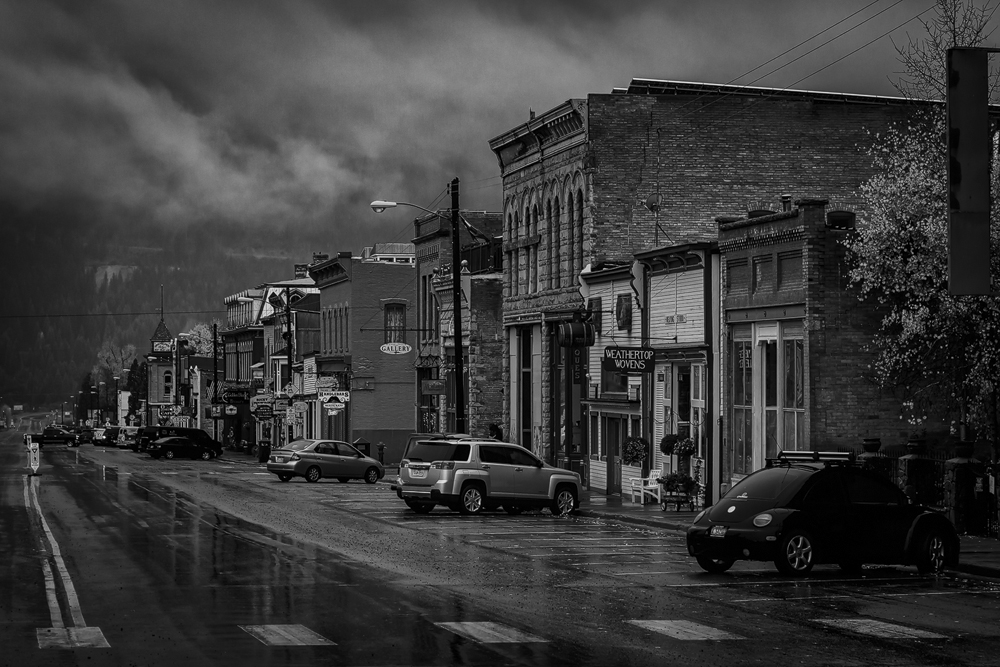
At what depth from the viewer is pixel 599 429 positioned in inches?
1726

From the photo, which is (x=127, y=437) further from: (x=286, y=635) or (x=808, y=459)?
(x=286, y=635)

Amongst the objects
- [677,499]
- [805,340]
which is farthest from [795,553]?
[677,499]

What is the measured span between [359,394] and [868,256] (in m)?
49.8

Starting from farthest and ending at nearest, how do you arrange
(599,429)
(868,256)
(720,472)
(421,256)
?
(421,256) < (599,429) < (720,472) < (868,256)

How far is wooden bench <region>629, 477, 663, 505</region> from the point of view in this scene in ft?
120

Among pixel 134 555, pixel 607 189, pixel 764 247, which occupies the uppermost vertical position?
pixel 607 189

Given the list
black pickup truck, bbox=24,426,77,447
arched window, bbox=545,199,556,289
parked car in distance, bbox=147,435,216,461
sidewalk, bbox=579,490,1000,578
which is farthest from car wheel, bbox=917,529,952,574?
black pickup truck, bbox=24,426,77,447

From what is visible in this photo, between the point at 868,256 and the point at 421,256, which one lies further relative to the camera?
the point at 421,256

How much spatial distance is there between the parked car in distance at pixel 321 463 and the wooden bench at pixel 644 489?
1605 cm

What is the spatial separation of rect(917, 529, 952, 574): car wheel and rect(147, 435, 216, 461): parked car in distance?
64.1 meters

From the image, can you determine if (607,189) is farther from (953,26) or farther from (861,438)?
(953,26)

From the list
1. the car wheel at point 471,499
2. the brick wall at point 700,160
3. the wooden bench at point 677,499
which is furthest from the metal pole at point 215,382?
the wooden bench at point 677,499

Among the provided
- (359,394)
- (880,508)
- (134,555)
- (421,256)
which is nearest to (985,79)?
(880,508)

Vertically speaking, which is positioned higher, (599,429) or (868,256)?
(868,256)
